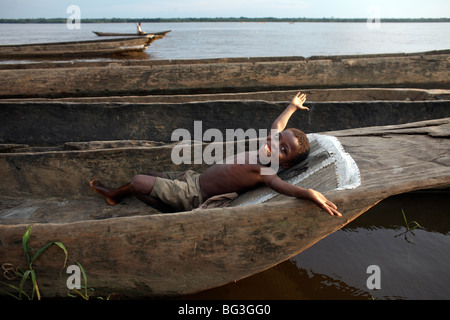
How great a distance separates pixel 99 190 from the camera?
8.27 ft

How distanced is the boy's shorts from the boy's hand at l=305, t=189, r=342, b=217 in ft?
3.15

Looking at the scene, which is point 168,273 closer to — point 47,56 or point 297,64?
point 297,64

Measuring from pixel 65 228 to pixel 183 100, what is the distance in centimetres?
263

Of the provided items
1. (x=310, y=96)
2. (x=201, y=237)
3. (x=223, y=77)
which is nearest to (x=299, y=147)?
(x=201, y=237)

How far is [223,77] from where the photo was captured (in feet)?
16.5

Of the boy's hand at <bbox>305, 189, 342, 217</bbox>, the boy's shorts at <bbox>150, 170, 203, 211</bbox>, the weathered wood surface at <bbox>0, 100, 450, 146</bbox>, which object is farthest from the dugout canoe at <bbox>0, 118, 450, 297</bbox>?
the weathered wood surface at <bbox>0, 100, 450, 146</bbox>

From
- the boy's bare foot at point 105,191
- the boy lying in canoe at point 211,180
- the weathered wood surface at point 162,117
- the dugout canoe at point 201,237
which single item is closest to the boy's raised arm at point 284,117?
the boy lying in canoe at point 211,180

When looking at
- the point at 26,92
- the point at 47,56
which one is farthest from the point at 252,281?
the point at 47,56

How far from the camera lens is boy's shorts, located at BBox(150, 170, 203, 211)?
91.4 inches

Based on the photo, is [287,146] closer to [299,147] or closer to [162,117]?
[299,147]

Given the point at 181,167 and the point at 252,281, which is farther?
the point at 181,167

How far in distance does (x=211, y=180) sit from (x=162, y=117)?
1482 mm

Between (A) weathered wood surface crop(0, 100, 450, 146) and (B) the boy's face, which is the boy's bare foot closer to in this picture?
(A) weathered wood surface crop(0, 100, 450, 146)

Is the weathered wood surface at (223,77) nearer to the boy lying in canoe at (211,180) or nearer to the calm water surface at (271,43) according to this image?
the boy lying in canoe at (211,180)
